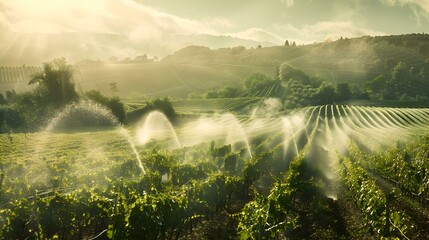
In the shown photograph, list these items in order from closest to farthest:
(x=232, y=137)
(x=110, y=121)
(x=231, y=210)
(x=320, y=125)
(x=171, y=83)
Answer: (x=231, y=210), (x=232, y=137), (x=320, y=125), (x=110, y=121), (x=171, y=83)

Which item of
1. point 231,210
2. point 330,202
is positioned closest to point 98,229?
point 231,210

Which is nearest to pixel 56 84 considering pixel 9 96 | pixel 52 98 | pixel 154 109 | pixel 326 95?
pixel 52 98

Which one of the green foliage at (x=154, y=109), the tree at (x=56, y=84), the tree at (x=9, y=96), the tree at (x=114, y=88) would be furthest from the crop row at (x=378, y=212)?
the tree at (x=114, y=88)

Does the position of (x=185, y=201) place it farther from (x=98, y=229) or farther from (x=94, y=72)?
(x=94, y=72)

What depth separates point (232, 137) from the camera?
180ft

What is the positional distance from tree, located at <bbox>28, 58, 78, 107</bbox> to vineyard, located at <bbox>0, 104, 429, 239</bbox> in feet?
99.0

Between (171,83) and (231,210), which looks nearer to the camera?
(231,210)

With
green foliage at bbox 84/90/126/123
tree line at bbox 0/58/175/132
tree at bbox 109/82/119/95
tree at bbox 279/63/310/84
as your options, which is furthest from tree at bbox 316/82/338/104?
tree at bbox 109/82/119/95

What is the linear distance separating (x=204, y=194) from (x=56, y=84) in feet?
216

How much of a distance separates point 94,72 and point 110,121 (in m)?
87.4

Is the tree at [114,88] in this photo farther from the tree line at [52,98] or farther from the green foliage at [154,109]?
the green foliage at [154,109]

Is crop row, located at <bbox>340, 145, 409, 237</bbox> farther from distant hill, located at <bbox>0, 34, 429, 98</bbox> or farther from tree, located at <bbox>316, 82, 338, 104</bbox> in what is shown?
distant hill, located at <bbox>0, 34, 429, 98</bbox>

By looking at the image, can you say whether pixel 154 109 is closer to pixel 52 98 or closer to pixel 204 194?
pixel 52 98

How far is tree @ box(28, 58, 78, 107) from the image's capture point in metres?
75.5
